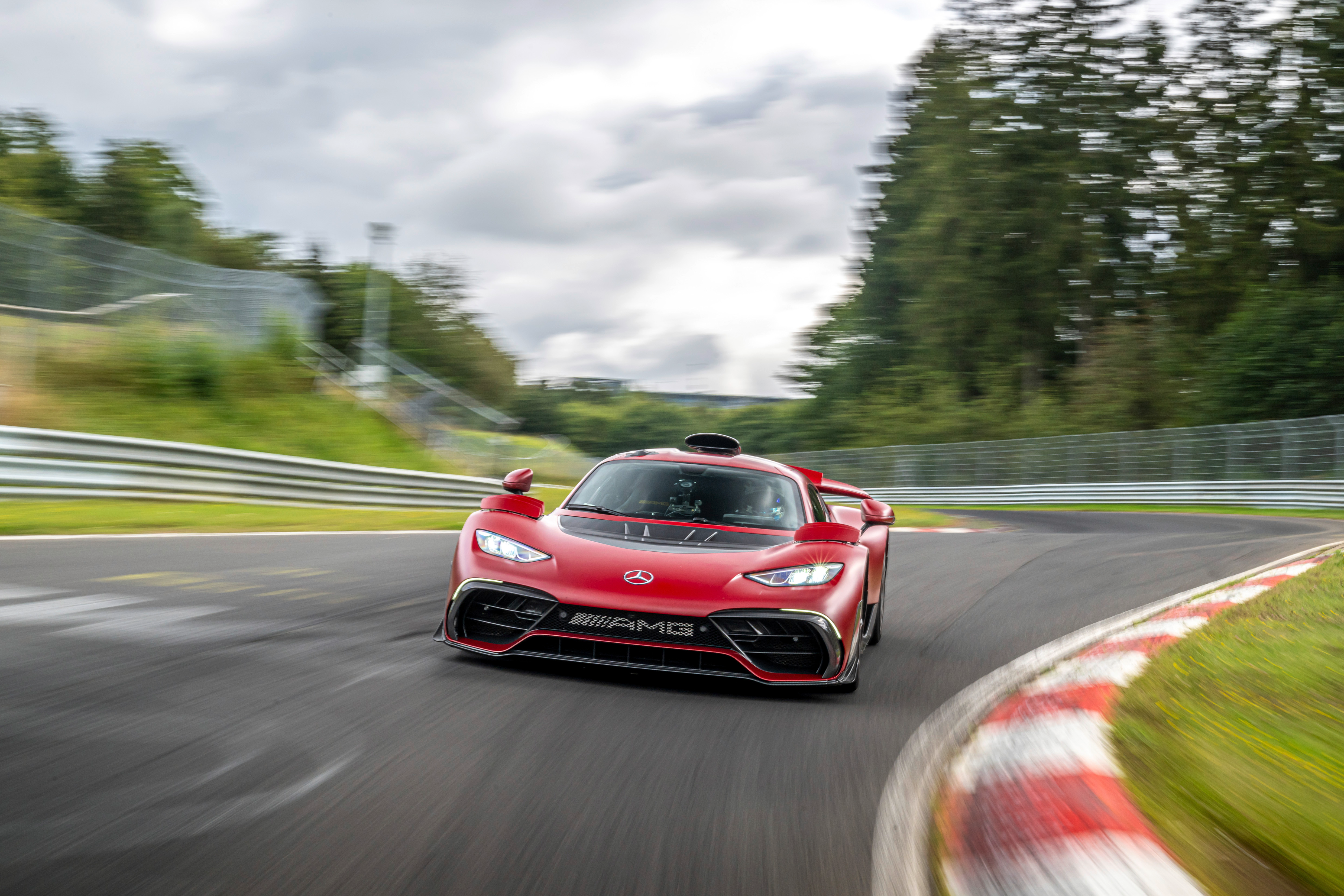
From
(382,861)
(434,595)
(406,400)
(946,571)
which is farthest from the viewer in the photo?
(406,400)

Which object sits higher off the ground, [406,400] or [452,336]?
[452,336]

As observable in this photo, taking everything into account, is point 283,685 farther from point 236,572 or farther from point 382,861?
point 236,572

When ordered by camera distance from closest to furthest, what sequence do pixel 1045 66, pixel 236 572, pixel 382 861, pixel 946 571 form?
1. pixel 382 861
2. pixel 236 572
3. pixel 946 571
4. pixel 1045 66

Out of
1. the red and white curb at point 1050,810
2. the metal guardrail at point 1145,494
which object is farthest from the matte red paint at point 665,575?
the metal guardrail at point 1145,494

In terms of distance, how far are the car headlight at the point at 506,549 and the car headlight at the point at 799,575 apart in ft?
3.12

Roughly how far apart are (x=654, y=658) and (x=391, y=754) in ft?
4.52

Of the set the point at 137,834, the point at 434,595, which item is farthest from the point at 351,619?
the point at 137,834

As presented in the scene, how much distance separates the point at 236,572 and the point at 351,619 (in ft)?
7.66

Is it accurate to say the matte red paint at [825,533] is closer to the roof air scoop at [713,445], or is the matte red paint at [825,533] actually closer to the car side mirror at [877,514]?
the car side mirror at [877,514]

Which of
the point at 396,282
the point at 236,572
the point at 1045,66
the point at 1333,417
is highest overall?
the point at 1045,66

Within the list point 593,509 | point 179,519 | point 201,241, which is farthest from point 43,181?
point 593,509

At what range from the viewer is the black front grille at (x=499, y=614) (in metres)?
4.85

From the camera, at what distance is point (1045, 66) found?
138 feet

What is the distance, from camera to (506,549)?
5117 mm
